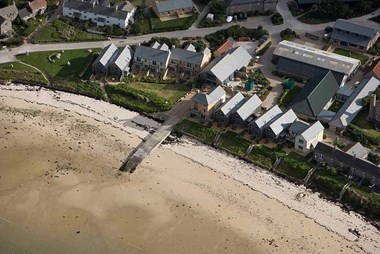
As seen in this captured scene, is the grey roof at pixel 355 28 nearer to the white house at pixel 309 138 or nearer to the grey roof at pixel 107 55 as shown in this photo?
the white house at pixel 309 138

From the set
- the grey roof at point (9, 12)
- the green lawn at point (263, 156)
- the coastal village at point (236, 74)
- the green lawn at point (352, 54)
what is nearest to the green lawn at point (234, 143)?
the coastal village at point (236, 74)

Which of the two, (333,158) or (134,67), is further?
(134,67)

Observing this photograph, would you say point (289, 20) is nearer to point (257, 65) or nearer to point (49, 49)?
point (257, 65)

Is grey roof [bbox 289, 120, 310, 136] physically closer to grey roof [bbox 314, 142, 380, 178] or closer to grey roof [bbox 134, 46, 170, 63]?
grey roof [bbox 314, 142, 380, 178]

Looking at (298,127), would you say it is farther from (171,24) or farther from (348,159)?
(171,24)

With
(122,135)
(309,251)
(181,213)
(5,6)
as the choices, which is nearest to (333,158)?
(309,251)

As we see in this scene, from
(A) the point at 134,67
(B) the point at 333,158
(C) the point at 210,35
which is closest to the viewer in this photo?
(B) the point at 333,158

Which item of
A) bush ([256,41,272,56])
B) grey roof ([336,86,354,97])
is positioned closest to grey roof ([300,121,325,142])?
grey roof ([336,86,354,97])
